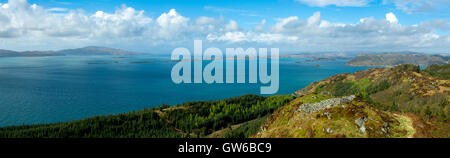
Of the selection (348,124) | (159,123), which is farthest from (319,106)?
(159,123)

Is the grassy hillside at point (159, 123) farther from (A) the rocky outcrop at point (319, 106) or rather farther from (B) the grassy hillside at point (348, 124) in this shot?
(B) the grassy hillside at point (348, 124)

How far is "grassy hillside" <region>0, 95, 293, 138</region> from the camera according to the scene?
6608 cm

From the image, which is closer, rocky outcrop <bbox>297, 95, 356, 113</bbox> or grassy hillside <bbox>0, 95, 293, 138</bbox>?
rocky outcrop <bbox>297, 95, 356, 113</bbox>

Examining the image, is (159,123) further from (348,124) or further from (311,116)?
(348,124)

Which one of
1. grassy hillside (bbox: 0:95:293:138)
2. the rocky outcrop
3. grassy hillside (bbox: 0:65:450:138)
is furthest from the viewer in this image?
grassy hillside (bbox: 0:95:293:138)

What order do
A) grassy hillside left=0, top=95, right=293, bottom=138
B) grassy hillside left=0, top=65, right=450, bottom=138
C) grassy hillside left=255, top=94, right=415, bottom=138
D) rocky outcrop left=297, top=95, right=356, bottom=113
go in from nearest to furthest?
grassy hillside left=255, top=94, right=415, bottom=138 → grassy hillside left=0, top=65, right=450, bottom=138 → rocky outcrop left=297, top=95, right=356, bottom=113 → grassy hillside left=0, top=95, right=293, bottom=138

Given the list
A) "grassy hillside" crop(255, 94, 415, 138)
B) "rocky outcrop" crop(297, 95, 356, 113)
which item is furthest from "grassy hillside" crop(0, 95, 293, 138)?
"grassy hillside" crop(255, 94, 415, 138)

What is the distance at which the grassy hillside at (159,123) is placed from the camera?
217 ft

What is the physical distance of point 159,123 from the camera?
79125mm

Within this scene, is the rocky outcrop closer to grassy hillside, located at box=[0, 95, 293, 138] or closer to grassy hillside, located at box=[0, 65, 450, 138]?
grassy hillside, located at box=[0, 65, 450, 138]

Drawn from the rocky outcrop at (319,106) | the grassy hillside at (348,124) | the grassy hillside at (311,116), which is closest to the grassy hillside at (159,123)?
the grassy hillside at (311,116)

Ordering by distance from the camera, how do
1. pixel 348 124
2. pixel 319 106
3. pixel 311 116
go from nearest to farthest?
Answer: pixel 348 124 < pixel 311 116 < pixel 319 106

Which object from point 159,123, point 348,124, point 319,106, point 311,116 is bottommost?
point 159,123

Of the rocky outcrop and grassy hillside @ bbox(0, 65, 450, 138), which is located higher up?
the rocky outcrop
